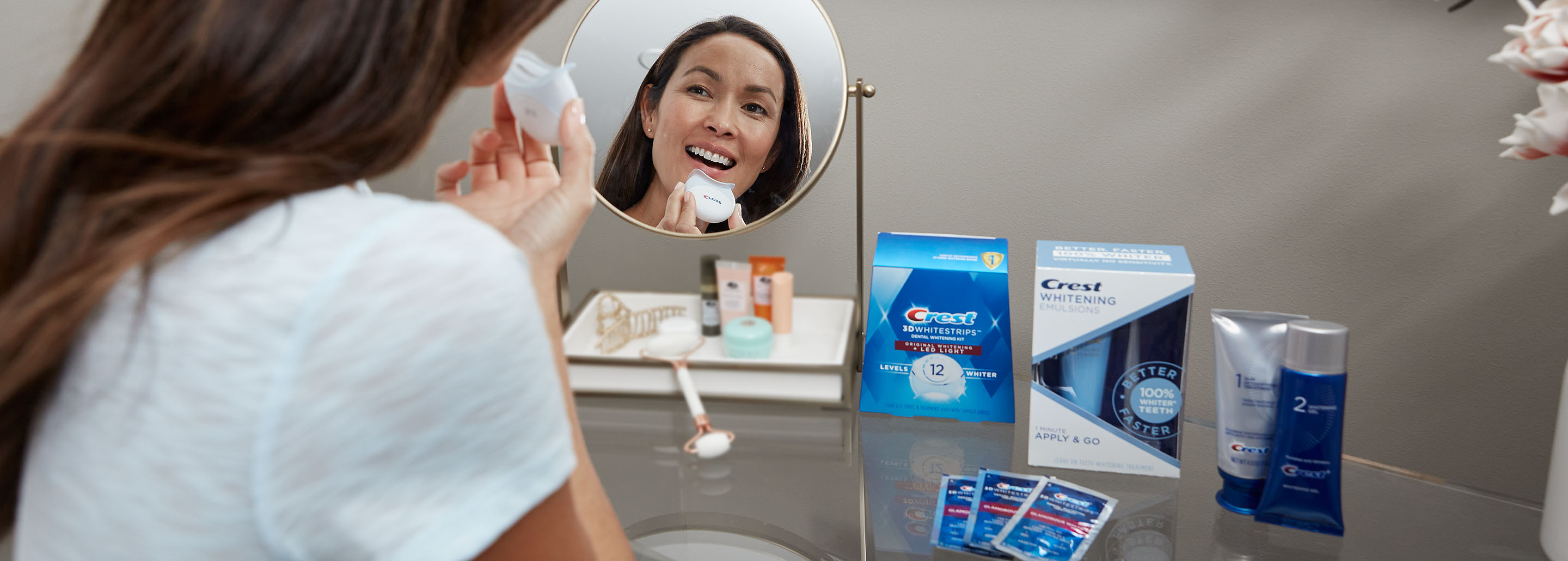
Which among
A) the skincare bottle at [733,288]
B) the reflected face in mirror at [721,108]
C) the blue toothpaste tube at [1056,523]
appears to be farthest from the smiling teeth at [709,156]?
the blue toothpaste tube at [1056,523]

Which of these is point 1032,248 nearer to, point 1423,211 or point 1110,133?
point 1110,133

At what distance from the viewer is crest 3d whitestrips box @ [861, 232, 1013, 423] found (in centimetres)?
86

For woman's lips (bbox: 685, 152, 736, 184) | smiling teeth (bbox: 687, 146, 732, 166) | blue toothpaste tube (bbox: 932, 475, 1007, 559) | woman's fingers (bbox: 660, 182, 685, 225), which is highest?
smiling teeth (bbox: 687, 146, 732, 166)

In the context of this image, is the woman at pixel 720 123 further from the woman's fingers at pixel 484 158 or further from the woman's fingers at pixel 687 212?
the woman's fingers at pixel 484 158

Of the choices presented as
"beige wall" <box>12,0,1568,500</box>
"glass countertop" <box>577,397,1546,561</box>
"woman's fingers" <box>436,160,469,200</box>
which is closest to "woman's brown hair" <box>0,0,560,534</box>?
"woman's fingers" <box>436,160,469,200</box>

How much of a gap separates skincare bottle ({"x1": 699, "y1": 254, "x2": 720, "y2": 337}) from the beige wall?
0.20 metres

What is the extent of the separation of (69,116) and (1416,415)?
4.28ft

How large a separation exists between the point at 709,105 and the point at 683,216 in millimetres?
126

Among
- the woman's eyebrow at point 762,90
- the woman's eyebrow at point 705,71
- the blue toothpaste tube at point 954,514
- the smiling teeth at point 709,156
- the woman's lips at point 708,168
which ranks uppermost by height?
the woman's eyebrow at point 705,71

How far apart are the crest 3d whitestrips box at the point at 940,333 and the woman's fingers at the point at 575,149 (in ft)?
1.03

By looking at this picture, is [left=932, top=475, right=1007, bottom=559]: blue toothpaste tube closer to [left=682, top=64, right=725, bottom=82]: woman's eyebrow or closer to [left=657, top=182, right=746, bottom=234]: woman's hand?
[left=657, top=182, right=746, bottom=234]: woman's hand

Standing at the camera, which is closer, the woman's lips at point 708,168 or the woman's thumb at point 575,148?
the woman's thumb at point 575,148

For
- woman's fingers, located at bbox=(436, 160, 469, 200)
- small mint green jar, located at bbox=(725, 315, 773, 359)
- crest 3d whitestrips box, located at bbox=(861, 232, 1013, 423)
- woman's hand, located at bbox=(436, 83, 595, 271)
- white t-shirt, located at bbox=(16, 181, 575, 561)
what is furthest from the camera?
small mint green jar, located at bbox=(725, 315, 773, 359)

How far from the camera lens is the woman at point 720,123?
94 cm
